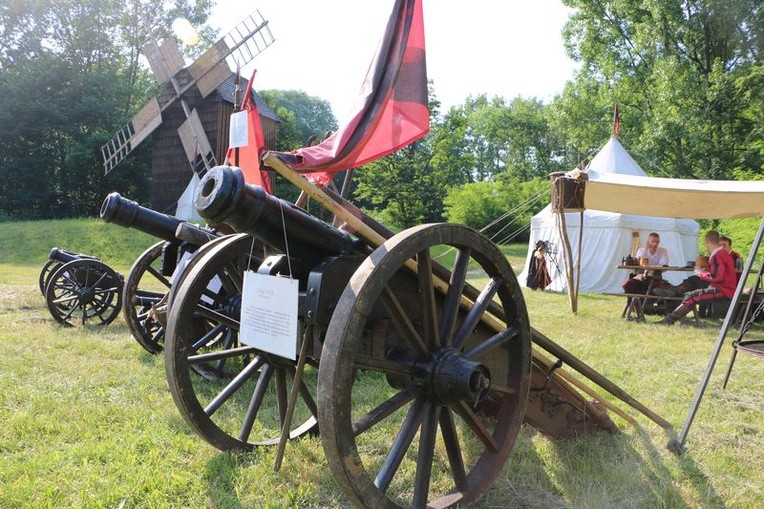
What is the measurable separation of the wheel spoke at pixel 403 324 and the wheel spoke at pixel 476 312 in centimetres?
23

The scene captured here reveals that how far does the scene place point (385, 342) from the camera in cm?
254

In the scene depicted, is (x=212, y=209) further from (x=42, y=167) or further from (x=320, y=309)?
(x=42, y=167)

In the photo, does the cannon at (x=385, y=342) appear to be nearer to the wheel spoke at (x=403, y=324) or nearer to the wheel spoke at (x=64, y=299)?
the wheel spoke at (x=403, y=324)

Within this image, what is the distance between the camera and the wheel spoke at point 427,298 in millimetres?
2395

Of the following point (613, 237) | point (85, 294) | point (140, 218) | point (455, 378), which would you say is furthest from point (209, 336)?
point (613, 237)

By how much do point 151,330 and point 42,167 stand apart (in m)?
29.9

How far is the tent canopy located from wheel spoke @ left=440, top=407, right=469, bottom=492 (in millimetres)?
6122

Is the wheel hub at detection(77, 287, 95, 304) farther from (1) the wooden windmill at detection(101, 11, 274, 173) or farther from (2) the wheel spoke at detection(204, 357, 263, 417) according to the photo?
(1) the wooden windmill at detection(101, 11, 274, 173)

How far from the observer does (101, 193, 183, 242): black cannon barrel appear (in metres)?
5.41

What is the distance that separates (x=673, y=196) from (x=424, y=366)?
706cm

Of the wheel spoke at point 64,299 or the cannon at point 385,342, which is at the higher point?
the cannon at point 385,342

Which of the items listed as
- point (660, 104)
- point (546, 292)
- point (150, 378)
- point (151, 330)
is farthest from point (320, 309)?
point (660, 104)

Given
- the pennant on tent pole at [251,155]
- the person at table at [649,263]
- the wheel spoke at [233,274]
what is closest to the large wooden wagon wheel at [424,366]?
the wheel spoke at [233,274]

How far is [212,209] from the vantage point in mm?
2324
